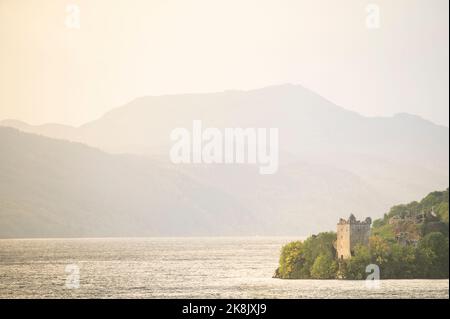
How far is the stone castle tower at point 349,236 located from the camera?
8112 cm

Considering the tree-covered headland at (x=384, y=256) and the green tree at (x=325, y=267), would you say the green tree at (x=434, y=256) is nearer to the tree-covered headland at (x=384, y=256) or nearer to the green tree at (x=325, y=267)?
the tree-covered headland at (x=384, y=256)

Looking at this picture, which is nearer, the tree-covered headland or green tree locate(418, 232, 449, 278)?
the tree-covered headland

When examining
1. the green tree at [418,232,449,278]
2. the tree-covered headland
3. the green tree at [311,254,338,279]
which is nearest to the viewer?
the tree-covered headland

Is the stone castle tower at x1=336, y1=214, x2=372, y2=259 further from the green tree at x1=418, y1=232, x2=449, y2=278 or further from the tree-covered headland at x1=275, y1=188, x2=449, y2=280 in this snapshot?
the green tree at x1=418, y1=232, x2=449, y2=278

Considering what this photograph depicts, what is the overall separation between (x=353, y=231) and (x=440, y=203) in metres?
15.8

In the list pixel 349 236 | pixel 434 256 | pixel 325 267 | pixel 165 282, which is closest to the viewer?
pixel 349 236

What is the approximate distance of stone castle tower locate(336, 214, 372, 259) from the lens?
8112 cm

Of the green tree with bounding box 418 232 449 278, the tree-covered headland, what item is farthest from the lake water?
the green tree with bounding box 418 232 449 278

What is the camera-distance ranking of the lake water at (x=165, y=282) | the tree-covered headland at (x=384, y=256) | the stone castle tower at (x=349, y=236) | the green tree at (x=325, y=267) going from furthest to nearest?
the green tree at (x=325, y=267), the tree-covered headland at (x=384, y=256), the stone castle tower at (x=349, y=236), the lake water at (x=165, y=282)

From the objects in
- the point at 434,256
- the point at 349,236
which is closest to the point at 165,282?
the point at 349,236

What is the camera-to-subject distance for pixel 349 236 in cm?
8125

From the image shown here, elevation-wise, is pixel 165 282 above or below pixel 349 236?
below

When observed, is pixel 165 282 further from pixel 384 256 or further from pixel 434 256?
pixel 434 256

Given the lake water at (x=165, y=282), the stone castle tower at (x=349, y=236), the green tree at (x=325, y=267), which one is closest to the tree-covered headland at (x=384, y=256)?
the green tree at (x=325, y=267)
